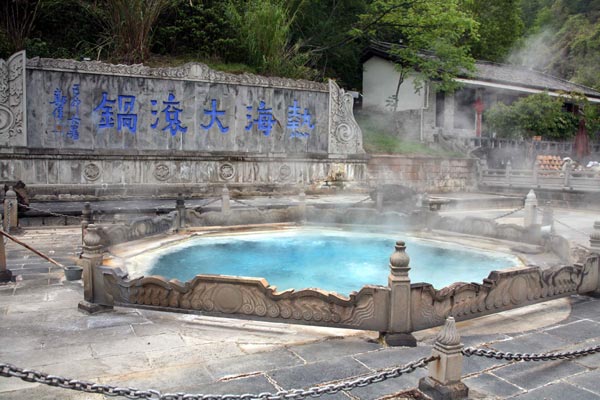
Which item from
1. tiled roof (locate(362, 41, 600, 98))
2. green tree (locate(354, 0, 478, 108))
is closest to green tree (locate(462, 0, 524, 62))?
tiled roof (locate(362, 41, 600, 98))

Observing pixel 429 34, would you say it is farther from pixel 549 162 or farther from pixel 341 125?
pixel 549 162

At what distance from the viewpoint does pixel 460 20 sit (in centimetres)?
2281

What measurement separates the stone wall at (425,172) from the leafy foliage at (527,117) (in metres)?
4.85

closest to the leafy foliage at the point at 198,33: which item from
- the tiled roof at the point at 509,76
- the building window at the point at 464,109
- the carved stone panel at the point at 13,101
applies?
the carved stone panel at the point at 13,101

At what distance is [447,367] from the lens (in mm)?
3990

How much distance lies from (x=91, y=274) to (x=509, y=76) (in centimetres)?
3033

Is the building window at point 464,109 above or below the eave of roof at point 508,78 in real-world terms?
below

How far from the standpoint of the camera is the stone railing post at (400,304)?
5301 mm

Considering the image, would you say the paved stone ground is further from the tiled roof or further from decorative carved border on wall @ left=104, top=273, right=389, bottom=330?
the tiled roof

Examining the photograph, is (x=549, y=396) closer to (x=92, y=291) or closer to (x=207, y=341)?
(x=207, y=341)

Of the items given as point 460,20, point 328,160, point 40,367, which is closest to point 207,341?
point 40,367

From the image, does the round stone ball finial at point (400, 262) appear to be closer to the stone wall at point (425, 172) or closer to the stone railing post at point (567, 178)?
the stone wall at point (425, 172)

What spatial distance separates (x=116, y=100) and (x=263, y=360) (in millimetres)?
14741

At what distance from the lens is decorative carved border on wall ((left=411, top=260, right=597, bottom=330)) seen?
18.0 ft
